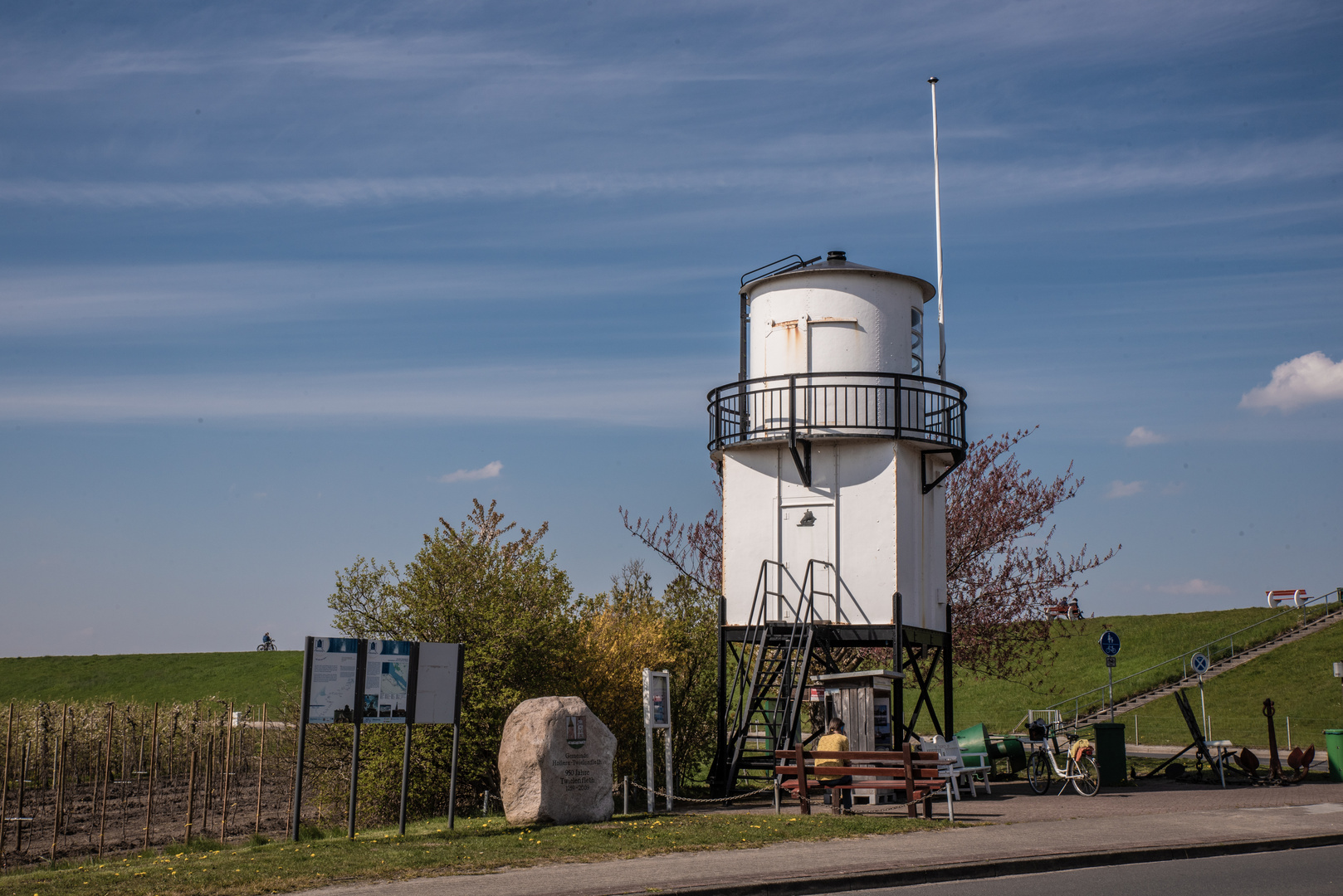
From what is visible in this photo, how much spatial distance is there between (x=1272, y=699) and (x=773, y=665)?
30.9 meters

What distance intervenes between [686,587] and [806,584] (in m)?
9.54

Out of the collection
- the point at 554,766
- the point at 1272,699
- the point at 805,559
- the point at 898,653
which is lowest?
the point at 554,766

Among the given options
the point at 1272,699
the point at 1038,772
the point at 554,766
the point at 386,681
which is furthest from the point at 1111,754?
the point at 1272,699

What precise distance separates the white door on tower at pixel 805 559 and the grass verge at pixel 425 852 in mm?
5536

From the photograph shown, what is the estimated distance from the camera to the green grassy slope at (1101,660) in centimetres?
5091

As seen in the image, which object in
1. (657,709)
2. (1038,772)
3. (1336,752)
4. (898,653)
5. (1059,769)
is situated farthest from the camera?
(1336,752)

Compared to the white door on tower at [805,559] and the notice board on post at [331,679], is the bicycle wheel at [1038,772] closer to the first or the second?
the white door on tower at [805,559]

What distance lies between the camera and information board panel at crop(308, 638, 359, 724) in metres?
15.0

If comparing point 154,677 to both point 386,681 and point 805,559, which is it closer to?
point 805,559

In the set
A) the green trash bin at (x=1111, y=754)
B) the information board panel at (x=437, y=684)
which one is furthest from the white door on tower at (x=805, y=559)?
the information board panel at (x=437, y=684)

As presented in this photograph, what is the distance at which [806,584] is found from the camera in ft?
71.1

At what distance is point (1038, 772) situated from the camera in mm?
22656

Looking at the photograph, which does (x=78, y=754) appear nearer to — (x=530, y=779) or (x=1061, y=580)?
(x=530, y=779)

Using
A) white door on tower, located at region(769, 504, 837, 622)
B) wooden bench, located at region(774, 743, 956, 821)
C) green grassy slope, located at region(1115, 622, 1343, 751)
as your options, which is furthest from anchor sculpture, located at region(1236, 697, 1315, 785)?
green grassy slope, located at region(1115, 622, 1343, 751)
